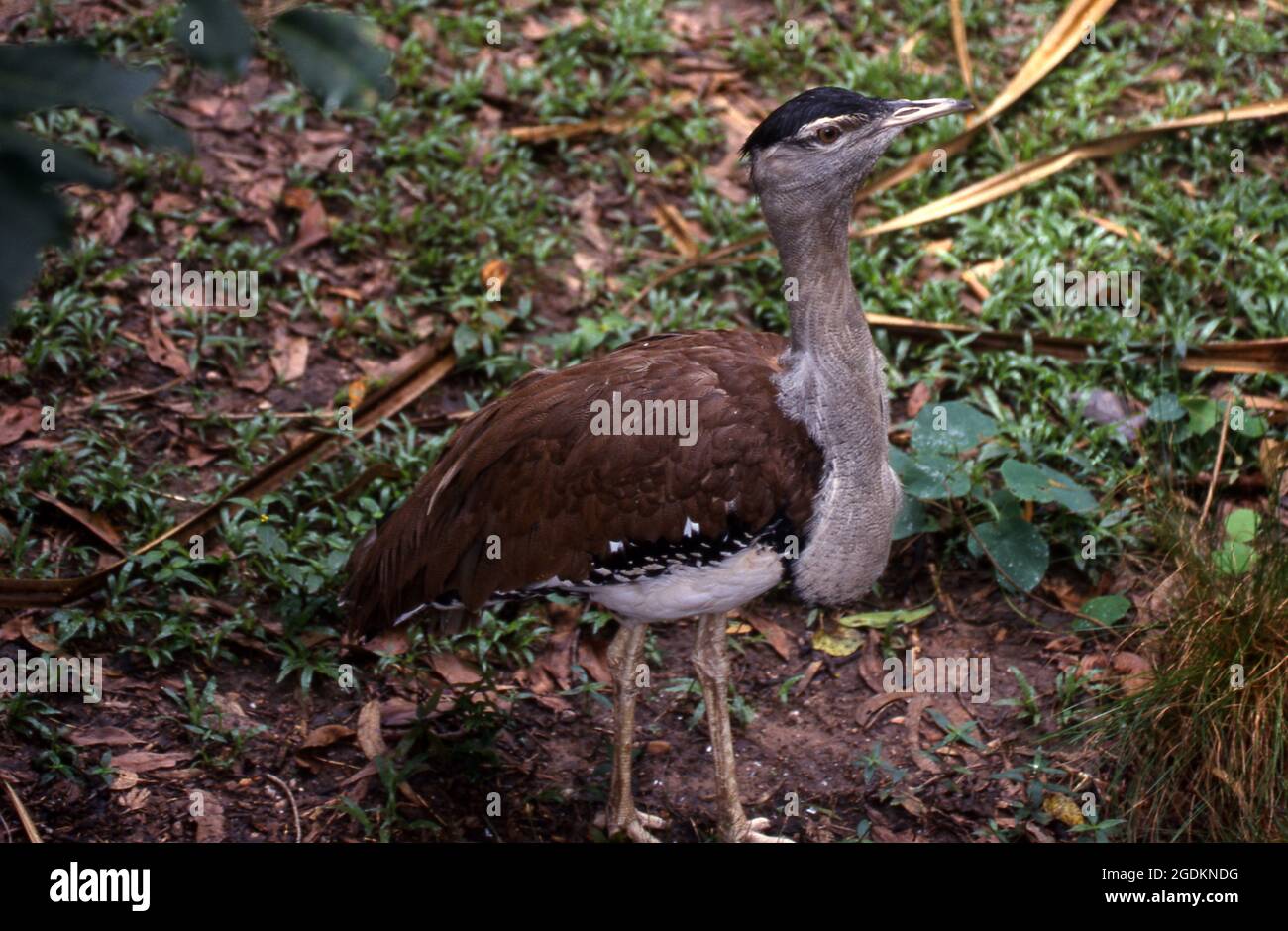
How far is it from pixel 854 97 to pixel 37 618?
12.1ft

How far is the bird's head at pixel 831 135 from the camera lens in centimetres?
428

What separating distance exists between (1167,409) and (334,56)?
468 cm

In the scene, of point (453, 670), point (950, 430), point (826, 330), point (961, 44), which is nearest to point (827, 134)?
point (826, 330)

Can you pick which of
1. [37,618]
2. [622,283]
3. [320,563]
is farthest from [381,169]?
[37,618]

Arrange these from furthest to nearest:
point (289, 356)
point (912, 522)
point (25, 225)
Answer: point (289, 356), point (912, 522), point (25, 225)

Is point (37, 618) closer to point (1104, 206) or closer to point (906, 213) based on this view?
point (906, 213)

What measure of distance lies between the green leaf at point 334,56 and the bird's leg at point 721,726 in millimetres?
3032

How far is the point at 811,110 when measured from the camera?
4281 mm

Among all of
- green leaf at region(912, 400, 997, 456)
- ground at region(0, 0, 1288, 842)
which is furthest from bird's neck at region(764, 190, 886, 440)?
ground at region(0, 0, 1288, 842)

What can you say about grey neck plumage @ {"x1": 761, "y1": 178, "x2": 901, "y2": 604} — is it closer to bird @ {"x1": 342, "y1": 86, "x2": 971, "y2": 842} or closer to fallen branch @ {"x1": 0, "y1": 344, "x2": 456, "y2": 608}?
bird @ {"x1": 342, "y1": 86, "x2": 971, "y2": 842}

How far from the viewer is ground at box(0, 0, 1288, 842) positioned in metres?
5.12

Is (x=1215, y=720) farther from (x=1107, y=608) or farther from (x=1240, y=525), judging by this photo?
(x=1240, y=525)

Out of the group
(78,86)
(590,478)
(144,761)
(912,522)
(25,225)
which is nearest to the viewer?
(25,225)

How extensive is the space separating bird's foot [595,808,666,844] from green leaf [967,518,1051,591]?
5.99ft
